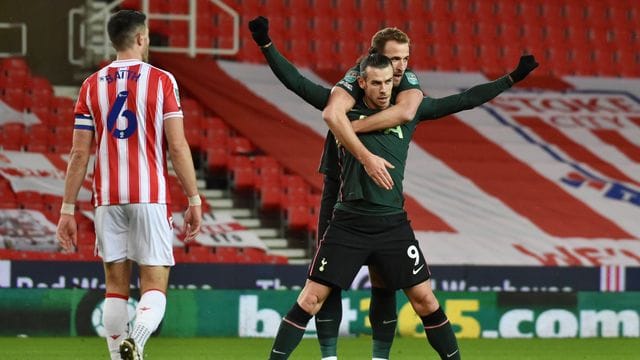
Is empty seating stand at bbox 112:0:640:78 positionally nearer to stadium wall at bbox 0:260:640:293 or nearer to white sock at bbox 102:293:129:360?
stadium wall at bbox 0:260:640:293

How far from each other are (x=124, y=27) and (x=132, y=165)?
0.57m

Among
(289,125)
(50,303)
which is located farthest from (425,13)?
(50,303)

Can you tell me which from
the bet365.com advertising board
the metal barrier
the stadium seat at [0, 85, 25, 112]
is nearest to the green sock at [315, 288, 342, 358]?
the bet365.com advertising board

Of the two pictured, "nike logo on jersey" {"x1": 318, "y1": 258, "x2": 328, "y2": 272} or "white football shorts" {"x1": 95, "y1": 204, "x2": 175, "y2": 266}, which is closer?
"white football shorts" {"x1": 95, "y1": 204, "x2": 175, "y2": 266}

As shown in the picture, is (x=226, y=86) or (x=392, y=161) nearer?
(x=392, y=161)

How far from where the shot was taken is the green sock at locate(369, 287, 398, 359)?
20.3 feet

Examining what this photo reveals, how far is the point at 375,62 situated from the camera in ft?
18.7

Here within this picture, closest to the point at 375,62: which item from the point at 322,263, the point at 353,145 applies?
the point at 353,145

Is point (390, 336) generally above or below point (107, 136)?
below

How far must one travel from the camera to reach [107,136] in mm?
5516

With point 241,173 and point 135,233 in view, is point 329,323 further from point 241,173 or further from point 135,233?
point 241,173

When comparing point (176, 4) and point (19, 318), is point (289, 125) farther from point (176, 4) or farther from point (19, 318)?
point (19, 318)

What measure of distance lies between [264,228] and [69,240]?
7575 mm

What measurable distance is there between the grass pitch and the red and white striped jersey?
119 inches
